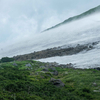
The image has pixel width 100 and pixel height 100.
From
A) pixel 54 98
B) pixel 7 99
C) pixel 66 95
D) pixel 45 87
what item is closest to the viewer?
pixel 7 99

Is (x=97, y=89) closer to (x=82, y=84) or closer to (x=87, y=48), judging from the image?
(x=82, y=84)

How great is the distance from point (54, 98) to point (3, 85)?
754 cm

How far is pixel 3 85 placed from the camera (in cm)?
1831

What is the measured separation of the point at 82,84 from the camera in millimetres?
21328

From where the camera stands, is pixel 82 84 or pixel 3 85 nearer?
pixel 3 85

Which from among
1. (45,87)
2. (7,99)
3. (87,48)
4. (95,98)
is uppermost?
(87,48)

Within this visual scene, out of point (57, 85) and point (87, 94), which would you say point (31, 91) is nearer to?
point (57, 85)

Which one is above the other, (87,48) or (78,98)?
(87,48)

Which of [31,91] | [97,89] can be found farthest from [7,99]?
[97,89]

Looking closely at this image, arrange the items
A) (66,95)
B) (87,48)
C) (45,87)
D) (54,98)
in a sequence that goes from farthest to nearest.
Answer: (87,48)
(45,87)
(66,95)
(54,98)

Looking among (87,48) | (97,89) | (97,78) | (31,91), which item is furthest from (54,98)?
(87,48)

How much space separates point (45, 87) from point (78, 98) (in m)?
5.86

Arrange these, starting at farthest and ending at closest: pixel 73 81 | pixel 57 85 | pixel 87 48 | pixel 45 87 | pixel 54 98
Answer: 1. pixel 87 48
2. pixel 73 81
3. pixel 57 85
4. pixel 45 87
5. pixel 54 98

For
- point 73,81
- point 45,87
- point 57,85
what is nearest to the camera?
point 45,87
